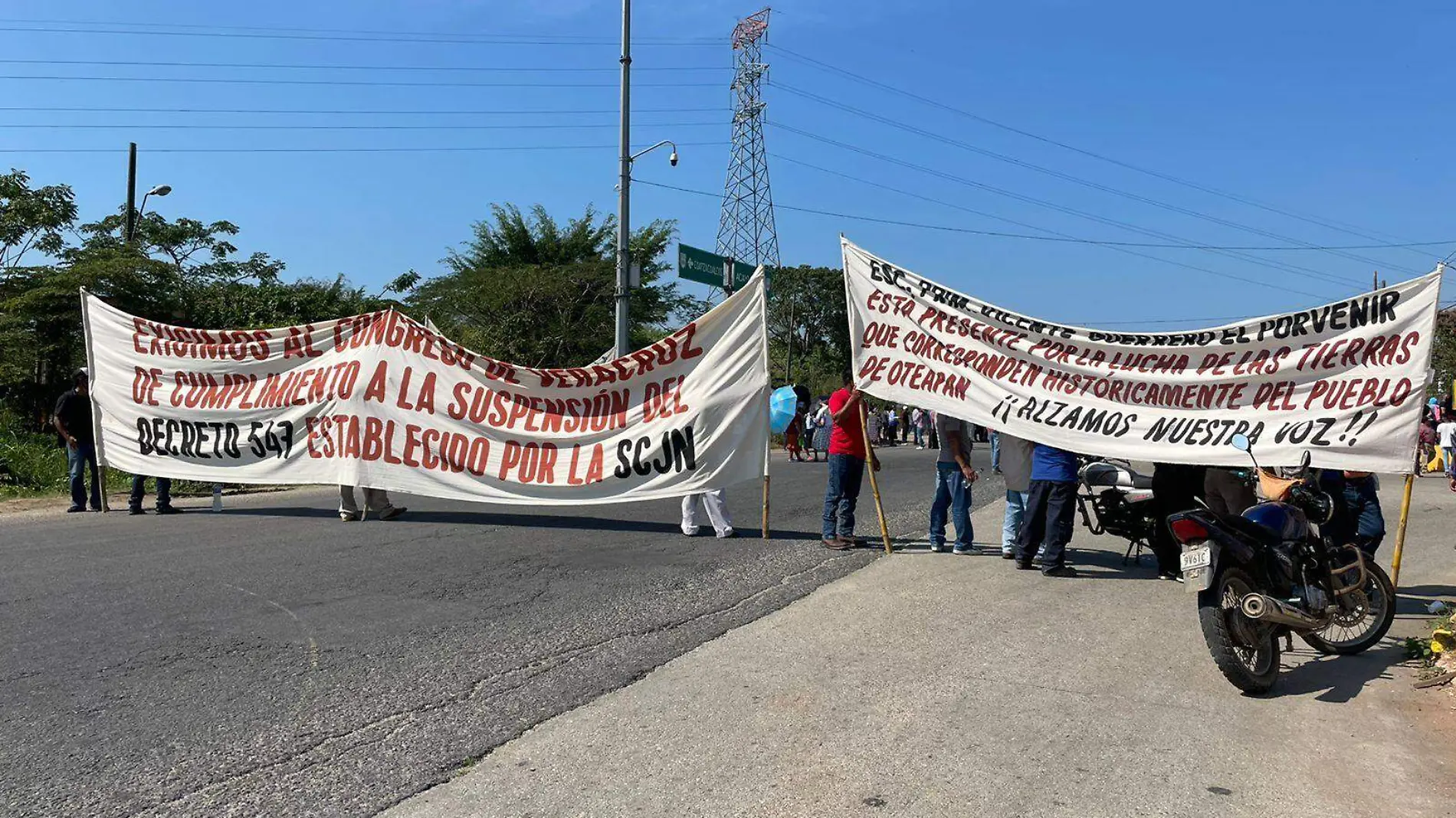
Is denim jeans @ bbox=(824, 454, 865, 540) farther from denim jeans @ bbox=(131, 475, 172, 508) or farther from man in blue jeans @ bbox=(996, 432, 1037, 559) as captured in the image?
denim jeans @ bbox=(131, 475, 172, 508)

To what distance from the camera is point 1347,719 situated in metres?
4.86

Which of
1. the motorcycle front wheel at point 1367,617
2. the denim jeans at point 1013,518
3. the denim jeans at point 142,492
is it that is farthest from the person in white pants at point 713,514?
the denim jeans at point 142,492

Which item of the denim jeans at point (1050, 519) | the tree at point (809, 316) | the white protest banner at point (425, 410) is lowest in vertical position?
the denim jeans at point (1050, 519)

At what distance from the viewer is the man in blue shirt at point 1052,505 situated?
8203mm

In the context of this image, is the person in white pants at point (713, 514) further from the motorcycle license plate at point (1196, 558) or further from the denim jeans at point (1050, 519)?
the motorcycle license plate at point (1196, 558)

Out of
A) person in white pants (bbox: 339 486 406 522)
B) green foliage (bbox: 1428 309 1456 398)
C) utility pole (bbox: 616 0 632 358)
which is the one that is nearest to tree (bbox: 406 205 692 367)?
utility pole (bbox: 616 0 632 358)

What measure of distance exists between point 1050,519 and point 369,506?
769 cm

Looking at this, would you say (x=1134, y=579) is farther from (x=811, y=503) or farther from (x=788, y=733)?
(x=811, y=503)

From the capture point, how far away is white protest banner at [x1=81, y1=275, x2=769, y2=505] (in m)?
10.2

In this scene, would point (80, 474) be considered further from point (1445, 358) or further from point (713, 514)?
point (1445, 358)

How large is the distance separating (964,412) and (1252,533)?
11.0 feet

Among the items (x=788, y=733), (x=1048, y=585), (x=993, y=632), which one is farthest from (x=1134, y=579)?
(x=788, y=733)

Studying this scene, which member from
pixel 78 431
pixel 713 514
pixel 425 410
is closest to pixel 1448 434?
pixel 713 514

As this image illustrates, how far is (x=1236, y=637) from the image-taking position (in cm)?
517
